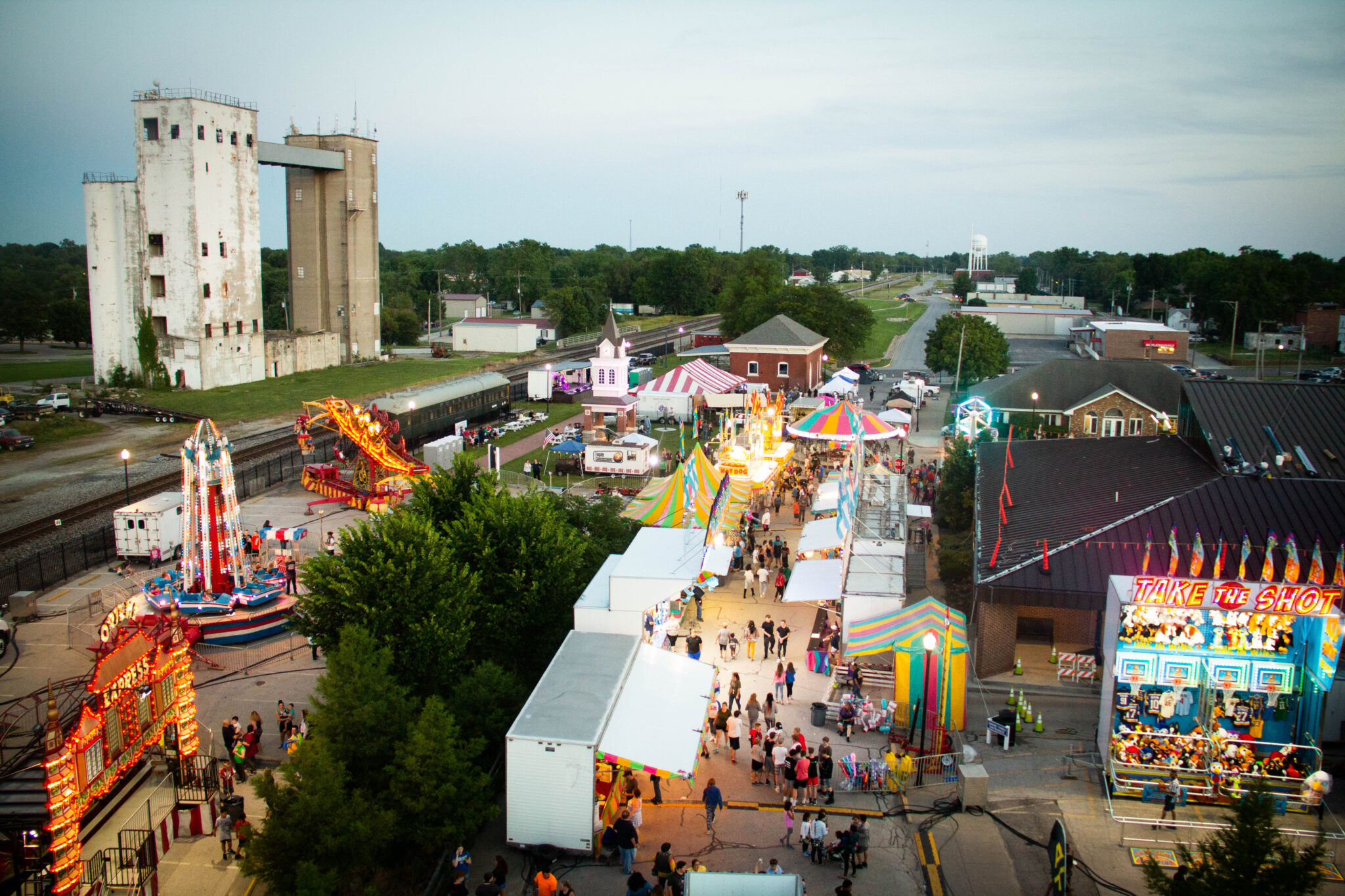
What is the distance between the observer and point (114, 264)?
6419 centimetres

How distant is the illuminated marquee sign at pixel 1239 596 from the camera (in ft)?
55.1

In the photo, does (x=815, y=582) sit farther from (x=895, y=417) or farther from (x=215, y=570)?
(x=895, y=417)

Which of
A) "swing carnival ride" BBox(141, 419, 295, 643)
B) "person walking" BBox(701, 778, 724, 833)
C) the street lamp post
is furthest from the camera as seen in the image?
"swing carnival ride" BBox(141, 419, 295, 643)

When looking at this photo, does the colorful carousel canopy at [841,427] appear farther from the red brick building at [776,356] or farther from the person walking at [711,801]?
the red brick building at [776,356]

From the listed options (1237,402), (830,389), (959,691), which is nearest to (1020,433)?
(830,389)

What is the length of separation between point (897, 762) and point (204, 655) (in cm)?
1712

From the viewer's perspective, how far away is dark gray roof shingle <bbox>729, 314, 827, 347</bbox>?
6762cm

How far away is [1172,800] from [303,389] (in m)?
61.2

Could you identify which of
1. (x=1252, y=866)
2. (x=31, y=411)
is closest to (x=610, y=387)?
(x=31, y=411)

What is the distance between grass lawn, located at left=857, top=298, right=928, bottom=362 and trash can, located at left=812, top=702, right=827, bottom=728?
66256 millimetres

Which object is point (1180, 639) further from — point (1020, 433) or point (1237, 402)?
point (1020, 433)

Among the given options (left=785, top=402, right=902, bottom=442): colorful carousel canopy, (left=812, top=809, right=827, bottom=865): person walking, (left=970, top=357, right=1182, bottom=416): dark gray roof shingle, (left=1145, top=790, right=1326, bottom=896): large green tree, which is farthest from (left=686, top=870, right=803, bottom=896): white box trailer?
(left=970, top=357, right=1182, bottom=416): dark gray roof shingle

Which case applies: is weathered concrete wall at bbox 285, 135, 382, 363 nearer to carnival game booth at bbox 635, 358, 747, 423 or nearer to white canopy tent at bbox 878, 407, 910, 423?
carnival game booth at bbox 635, 358, 747, 423

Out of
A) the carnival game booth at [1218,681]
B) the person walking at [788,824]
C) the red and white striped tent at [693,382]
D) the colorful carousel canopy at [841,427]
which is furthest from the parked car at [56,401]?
the carnival game booth at [1218,681]
